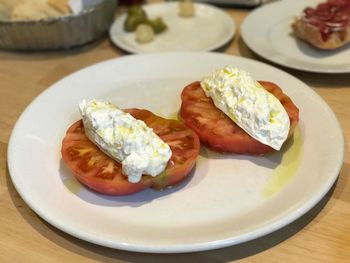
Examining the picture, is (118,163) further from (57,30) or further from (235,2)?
(235,2)

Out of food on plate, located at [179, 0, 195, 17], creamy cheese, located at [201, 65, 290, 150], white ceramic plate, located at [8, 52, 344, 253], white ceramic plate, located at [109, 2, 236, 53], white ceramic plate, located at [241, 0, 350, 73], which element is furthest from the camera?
food on plate, located at [179, 0, 195, 17]

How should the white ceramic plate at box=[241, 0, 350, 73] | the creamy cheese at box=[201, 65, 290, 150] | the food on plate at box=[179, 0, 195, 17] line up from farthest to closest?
the food on plate at box=[179, 0, 195, 17], the white ceramic plate at box=[241, 0, 350, 73], the creamy cheese at box=[201, 65, 290, 150]

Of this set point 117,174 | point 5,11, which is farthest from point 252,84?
point 5,11

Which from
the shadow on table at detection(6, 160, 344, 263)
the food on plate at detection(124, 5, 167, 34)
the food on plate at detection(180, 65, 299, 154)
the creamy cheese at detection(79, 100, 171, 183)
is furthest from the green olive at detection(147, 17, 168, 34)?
the shadow on table at detection(6, 160, 344, 263)

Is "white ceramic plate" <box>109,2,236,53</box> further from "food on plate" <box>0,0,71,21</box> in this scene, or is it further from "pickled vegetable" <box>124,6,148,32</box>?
"food on plate" <box>0,0,71,21</box>

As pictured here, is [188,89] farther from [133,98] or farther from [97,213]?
[97,213]

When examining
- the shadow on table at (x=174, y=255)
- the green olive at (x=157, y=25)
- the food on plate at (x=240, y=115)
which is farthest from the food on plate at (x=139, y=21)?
the shadow on table at (x=174, y=255)

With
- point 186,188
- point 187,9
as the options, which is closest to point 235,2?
point 187,9
